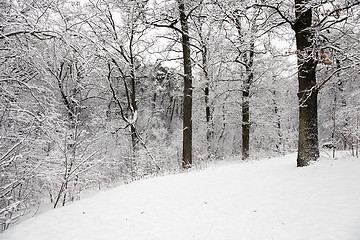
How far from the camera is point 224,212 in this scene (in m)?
3.71

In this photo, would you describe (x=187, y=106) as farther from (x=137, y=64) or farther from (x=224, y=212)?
(x=137, y=64)

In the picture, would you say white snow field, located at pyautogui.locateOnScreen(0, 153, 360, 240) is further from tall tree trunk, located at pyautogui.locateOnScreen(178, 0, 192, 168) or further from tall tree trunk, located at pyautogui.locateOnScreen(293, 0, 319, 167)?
tall tree trunk, located at pyautogui.locateOnScreen(178, 0, 192, 168)

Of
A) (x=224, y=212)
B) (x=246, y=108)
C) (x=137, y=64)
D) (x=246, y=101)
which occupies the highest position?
(x=137, y=64)

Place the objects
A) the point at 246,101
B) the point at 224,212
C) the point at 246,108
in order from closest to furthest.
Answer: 1. the point at 224,212
2. the point at 246,101
3. the point at 246,108

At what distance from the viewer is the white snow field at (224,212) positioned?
2986 mm

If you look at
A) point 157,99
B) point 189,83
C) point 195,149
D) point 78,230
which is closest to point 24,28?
point 78,230

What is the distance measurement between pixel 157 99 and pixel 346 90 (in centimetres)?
2729

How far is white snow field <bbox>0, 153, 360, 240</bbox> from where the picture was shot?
2986mm

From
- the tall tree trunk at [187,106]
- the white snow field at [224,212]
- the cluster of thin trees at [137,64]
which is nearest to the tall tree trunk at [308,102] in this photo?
the cluster of thin trees at [137,64]

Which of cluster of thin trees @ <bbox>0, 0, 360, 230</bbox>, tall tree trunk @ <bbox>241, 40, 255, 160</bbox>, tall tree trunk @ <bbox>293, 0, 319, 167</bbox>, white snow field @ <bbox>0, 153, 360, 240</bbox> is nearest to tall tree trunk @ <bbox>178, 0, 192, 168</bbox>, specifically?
cluster of thin trees @ <bbox>0, 0, 360, 230</bbox>

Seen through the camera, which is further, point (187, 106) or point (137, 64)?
point (137, 64)

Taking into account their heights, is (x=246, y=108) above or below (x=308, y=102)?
above

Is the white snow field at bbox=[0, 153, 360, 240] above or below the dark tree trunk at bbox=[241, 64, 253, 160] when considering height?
below

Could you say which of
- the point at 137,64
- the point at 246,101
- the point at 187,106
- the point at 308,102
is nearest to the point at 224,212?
the point at 308,102
